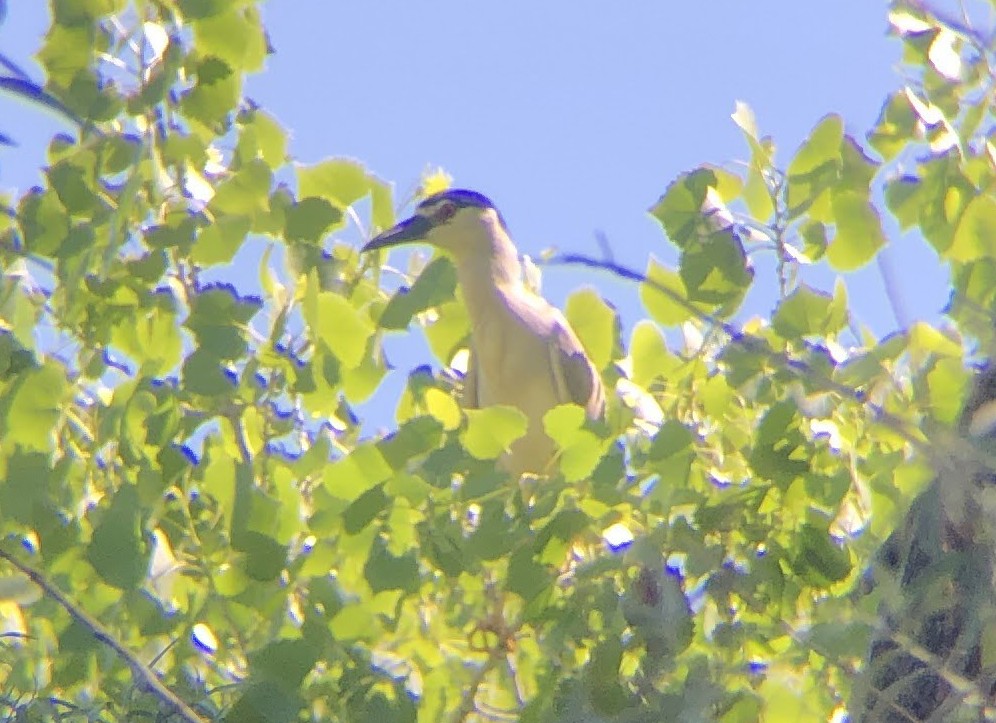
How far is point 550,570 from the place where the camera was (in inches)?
79.8

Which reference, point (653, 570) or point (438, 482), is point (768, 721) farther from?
point (438, 482)

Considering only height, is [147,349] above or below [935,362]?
below

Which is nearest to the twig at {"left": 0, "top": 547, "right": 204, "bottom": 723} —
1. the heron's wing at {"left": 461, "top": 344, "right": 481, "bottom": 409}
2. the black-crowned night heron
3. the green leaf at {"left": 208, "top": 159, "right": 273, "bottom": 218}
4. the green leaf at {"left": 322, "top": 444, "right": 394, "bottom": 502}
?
the green leaf at {"left": 322, "top": 444, "right": 394, "bottom": 502}

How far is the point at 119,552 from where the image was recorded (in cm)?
186

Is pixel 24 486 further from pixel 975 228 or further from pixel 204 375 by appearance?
pixel 975 228

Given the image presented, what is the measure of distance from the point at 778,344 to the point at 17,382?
956 millimetres

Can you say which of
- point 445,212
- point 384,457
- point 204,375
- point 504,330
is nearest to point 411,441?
point 384,457

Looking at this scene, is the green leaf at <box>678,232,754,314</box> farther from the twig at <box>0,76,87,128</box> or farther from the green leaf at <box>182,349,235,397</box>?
the twig at <box>0,76,87,128</box>

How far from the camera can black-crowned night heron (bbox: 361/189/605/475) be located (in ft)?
14.6

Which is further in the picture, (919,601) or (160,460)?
Answer: (160,460)

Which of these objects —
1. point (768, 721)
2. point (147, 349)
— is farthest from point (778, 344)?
point (147, 349)

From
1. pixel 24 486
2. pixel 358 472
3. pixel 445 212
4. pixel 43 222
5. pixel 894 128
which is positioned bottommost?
pixel 445 212

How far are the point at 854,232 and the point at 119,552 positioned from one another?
3.23ft

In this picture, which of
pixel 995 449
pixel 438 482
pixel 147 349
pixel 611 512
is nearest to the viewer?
pixel 995 449
